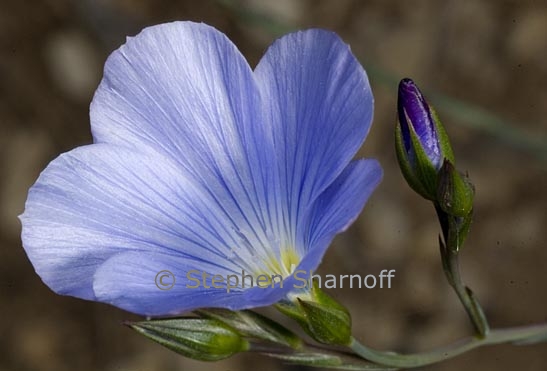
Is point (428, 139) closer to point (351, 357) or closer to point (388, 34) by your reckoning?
point (351, 357)

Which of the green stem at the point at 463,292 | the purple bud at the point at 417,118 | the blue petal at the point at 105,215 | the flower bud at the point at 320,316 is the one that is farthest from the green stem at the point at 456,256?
the blue petal at the point at 105,215

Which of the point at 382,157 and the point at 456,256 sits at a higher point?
the point at 382,157

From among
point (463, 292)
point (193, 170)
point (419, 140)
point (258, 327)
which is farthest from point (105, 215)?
point (463, 292)

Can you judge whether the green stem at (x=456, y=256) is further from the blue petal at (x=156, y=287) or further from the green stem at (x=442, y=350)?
the blue petal at (x=156, y=287)

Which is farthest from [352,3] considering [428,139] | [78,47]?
[428,139]

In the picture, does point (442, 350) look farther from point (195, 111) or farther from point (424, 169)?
point (195, 111)
